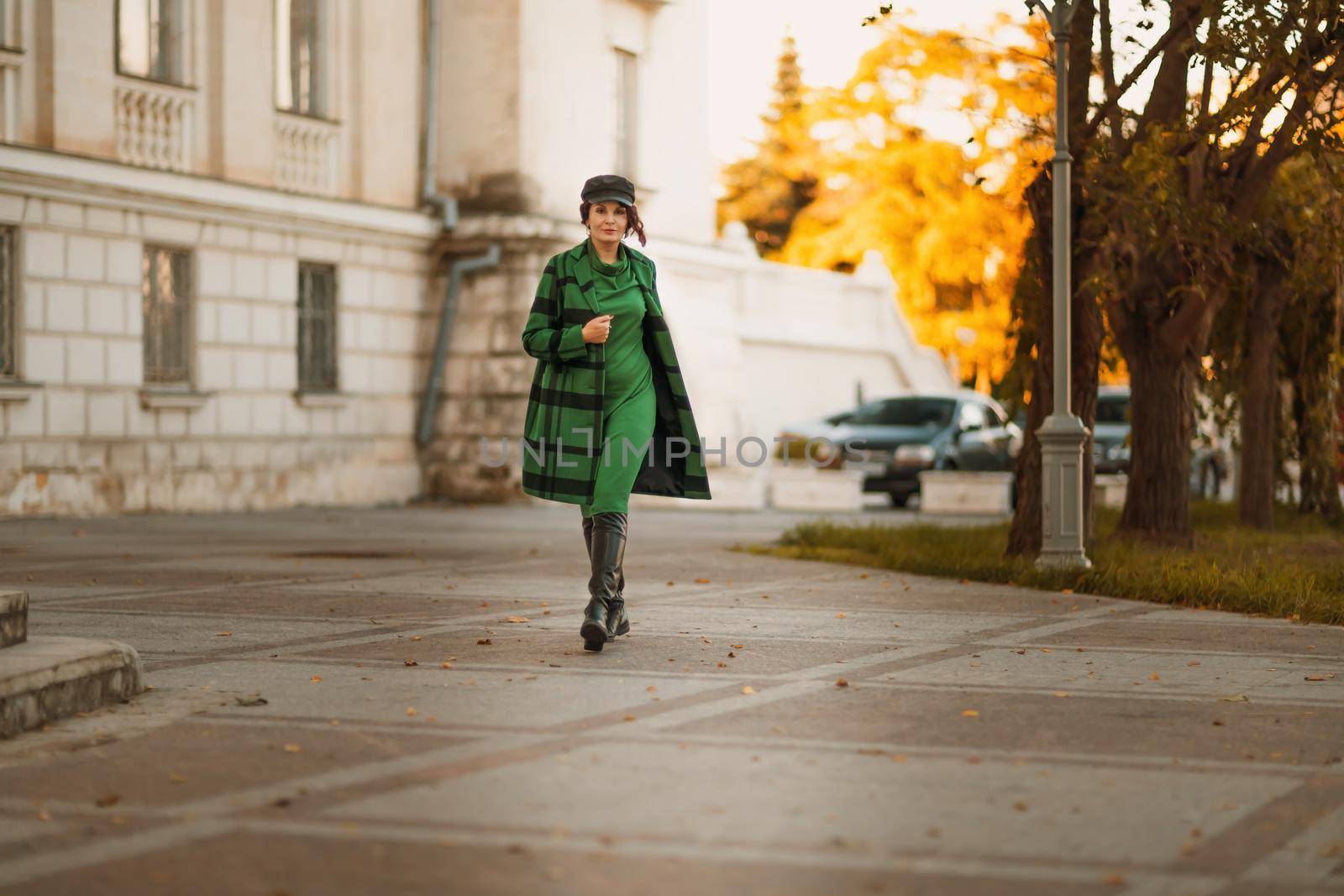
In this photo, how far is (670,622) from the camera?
31.4ft

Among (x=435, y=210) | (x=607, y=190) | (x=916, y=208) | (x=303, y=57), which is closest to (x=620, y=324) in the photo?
(x=607, y=190)

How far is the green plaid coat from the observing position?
8.16m

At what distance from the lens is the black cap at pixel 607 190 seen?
8156 millimetres

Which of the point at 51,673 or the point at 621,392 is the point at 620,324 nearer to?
the point at 621,392

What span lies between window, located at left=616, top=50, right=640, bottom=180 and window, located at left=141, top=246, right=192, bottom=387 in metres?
8.26

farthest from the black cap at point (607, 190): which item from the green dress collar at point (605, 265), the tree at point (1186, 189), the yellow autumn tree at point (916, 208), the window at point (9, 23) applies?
the yellow autumn tree at point (916, 208)

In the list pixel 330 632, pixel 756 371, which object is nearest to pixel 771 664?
pixel 330 632

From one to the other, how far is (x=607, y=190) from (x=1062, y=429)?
5440 mm

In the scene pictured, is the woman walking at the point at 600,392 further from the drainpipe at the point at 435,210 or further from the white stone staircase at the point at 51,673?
the drainpipe at the point at 435,210

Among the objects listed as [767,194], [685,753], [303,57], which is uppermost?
[767,194]

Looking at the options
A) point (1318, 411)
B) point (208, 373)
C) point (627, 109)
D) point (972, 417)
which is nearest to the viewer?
point (1318, 411)

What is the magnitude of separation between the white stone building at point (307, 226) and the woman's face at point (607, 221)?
40.0 ft

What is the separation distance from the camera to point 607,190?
26.8 feet

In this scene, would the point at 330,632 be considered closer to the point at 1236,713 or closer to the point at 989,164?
the point at 1236,713
